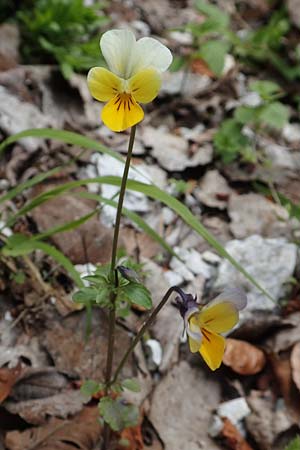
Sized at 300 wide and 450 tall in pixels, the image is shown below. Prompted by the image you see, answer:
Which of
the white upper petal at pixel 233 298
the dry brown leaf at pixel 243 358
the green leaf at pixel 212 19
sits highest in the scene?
the green leaf at pixel 212 19

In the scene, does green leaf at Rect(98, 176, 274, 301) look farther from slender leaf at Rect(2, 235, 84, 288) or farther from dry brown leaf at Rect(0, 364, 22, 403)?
dry brown leaf at Rect(0, 364, 22, 403)

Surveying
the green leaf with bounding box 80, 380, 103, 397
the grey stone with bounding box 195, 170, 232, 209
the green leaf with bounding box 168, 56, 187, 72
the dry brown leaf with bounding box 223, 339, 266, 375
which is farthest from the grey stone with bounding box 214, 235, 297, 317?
the green leaf with bounding box 168, 56, 187, 72

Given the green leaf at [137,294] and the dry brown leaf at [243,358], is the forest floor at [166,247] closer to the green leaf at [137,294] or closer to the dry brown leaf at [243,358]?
the dry brown leaf at [243,358]

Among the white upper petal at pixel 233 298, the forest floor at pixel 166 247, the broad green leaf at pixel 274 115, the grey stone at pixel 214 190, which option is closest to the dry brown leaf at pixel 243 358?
the forest floor at pixel 166 247

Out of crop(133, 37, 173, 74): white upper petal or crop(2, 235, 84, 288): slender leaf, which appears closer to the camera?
crop(133, 37, 173, 74): white upper petal

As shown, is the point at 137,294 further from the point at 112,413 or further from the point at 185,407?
the point at 185,407

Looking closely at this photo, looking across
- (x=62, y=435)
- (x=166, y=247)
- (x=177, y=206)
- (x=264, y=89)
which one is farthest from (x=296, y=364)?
(x=264, y=89)

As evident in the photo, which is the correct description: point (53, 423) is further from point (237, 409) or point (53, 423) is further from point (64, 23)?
point (64, 23)
